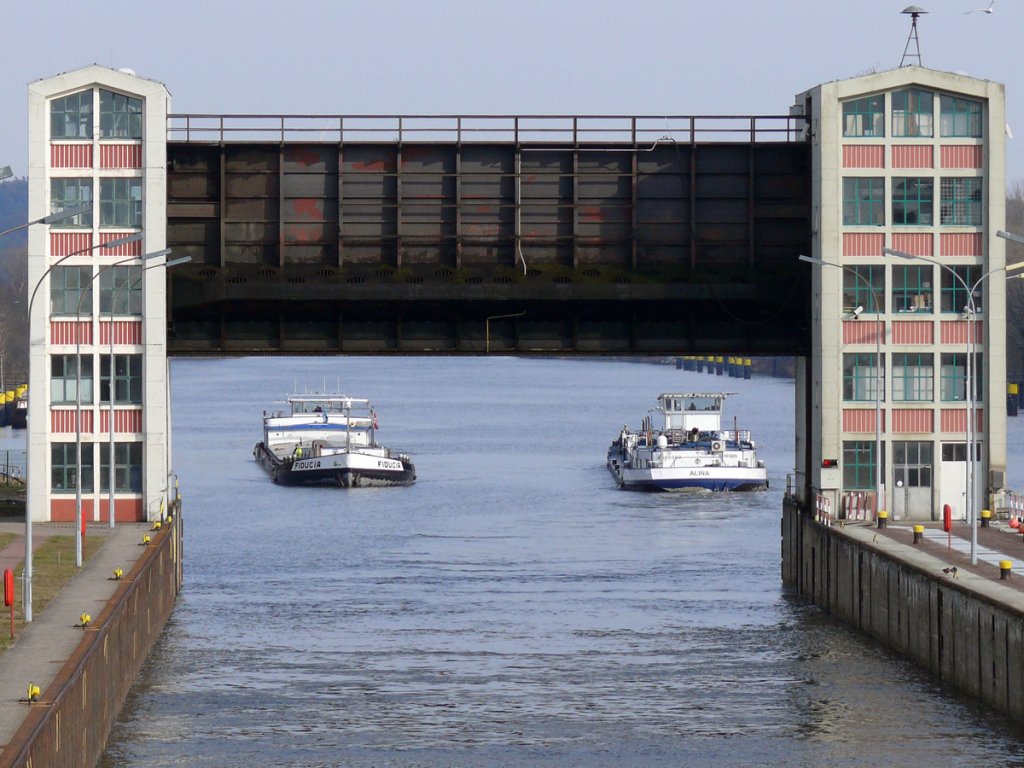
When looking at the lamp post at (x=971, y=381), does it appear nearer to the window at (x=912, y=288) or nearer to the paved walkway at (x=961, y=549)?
the paved walkway at (x=961, y=549)

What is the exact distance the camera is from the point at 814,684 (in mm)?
52031

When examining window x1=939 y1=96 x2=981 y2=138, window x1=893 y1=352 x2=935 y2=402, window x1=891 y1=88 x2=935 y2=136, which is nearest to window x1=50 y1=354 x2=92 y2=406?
window x1=893 y1=352 x2=935 y2=402

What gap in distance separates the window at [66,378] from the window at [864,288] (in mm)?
25751

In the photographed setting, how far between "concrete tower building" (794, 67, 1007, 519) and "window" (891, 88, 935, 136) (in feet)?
0.11

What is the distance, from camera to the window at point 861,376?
217ft

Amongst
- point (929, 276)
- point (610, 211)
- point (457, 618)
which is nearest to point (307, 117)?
point (610, 211)

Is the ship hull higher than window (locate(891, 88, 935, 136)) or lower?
lower

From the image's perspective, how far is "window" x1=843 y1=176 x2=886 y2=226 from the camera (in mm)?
65438

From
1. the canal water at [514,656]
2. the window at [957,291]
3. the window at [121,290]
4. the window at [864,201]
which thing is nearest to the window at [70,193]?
the window at [121,290]

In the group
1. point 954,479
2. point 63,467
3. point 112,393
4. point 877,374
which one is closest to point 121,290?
point 112,393

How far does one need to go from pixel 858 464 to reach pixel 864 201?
8.98m

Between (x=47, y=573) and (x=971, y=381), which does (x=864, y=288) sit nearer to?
(x=971, y=381)

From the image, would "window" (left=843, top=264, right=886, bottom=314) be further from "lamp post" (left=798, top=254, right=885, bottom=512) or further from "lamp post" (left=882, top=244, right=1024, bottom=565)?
"lamp post" (left=882, top=244, right=1024, bottom=565)

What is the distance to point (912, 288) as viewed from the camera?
66.1 metres
